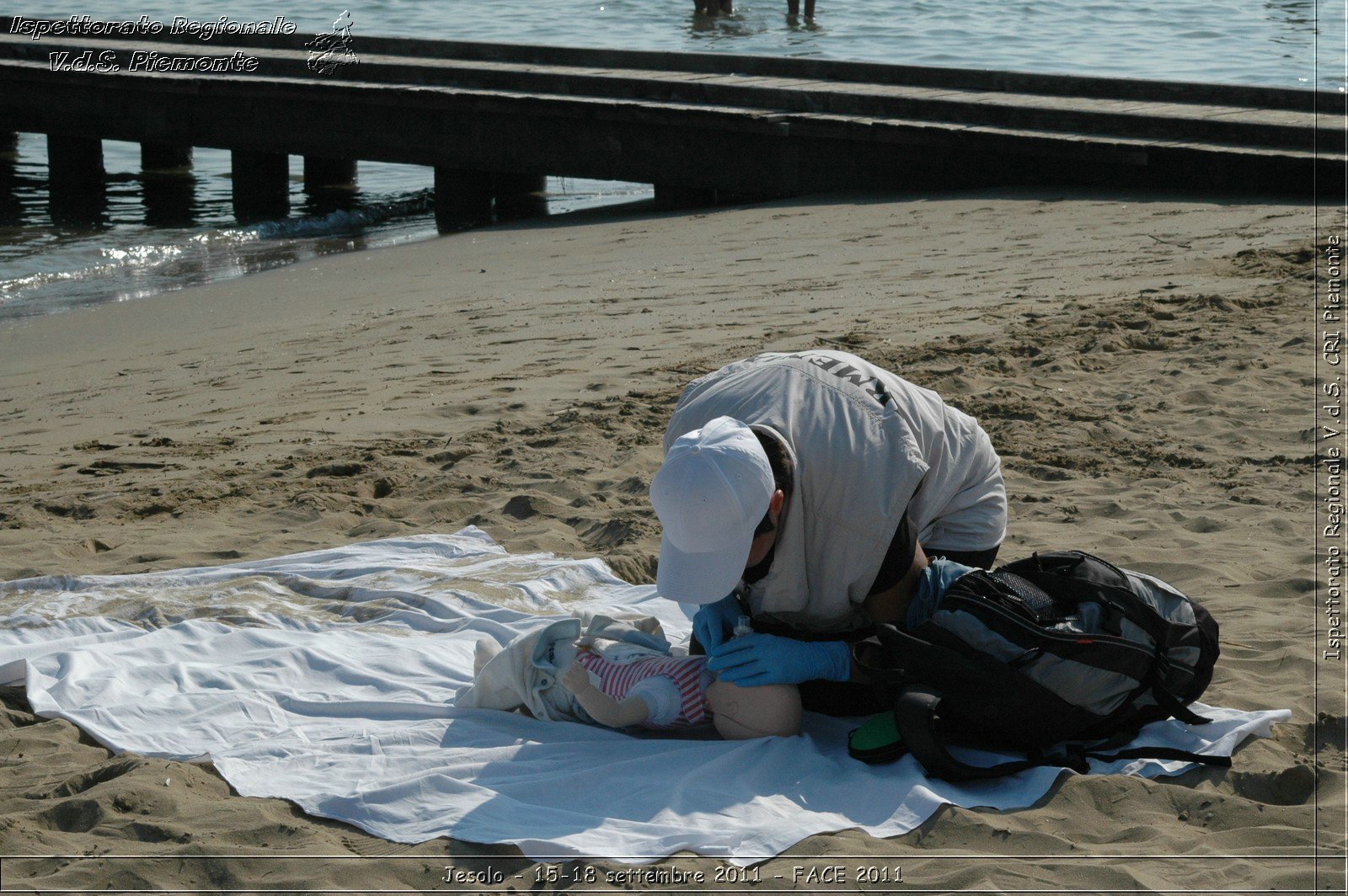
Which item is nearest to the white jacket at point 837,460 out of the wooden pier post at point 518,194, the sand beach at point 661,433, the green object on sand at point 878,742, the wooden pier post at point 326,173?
the green object on sand at point 878,742

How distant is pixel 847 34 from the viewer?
24.8 metres

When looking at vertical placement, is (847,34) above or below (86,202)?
above

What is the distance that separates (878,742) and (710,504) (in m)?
0.76

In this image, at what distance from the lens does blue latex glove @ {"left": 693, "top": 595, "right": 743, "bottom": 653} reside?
3027 mm

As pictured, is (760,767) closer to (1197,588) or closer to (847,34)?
(1197,588)

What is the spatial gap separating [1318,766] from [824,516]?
4.07 ft

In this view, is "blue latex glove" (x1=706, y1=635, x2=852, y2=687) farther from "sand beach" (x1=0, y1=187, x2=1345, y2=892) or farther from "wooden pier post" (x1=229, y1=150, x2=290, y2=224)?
"wooden pier post" (x1=229, y1=150, x2=290, y2=224)

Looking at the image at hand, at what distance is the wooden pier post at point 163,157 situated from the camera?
54.5ft

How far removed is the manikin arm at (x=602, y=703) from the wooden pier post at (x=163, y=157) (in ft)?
50.4

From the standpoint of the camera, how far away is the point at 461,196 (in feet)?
44.7

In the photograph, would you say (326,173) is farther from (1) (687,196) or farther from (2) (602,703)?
(2) (602,703)

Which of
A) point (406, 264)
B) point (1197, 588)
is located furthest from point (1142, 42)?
point (1197, 588)

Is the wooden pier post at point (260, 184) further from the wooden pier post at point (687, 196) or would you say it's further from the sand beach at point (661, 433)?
the wooden pier post at point (687, 196)

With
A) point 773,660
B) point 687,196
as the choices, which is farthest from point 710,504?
point 687,196
